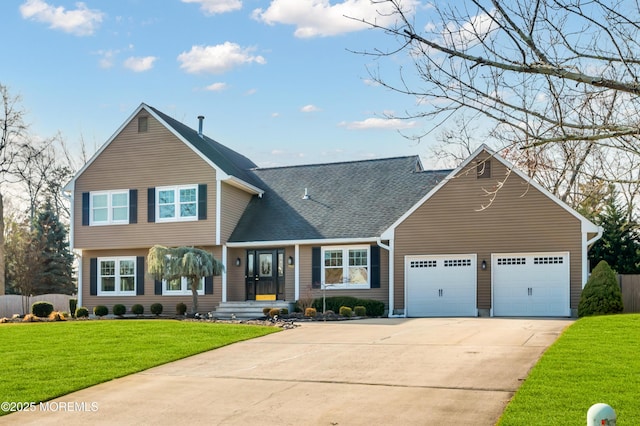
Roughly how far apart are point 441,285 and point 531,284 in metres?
2.75

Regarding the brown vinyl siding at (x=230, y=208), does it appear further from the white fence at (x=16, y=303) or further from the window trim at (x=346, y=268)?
the white fence at (x=16, y=303)

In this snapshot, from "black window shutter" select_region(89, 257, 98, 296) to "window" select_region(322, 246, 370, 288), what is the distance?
913cm

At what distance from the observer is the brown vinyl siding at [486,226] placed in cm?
2175

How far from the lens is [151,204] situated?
26.5 m

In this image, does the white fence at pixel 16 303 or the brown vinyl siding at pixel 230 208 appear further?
the white fence at pixel 16 303

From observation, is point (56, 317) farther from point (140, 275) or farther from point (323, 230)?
point (323, 230)

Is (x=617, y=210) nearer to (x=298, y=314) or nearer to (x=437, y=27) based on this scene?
(x=298, y=314)

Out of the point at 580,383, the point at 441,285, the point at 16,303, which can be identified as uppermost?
the point at 441,285

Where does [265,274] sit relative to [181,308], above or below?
above

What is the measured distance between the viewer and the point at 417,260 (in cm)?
2330

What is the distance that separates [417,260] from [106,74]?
500 inches

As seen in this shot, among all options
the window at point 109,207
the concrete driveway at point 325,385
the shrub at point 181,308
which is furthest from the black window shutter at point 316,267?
→ the concrete driveway at point 325,385

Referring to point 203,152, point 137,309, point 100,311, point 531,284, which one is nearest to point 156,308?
point 137,309

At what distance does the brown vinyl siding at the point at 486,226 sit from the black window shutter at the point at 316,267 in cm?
288
